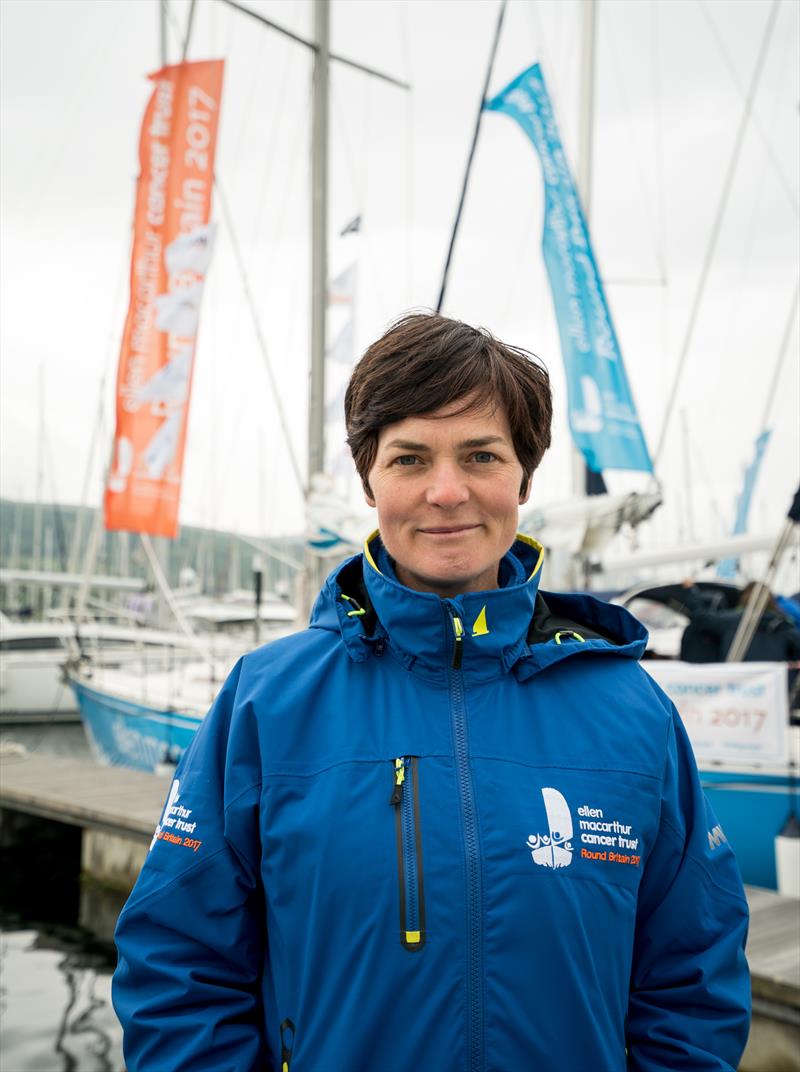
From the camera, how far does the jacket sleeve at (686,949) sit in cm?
152

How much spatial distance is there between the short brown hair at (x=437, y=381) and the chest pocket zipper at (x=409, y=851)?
54cm

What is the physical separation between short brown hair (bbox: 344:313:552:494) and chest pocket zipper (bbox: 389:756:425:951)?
544mm

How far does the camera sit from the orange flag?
887 centimetres

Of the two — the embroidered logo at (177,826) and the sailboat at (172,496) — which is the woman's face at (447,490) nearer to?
the embroidered logo at (177,826)

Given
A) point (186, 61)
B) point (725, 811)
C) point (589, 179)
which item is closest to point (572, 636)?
point (725, 811)

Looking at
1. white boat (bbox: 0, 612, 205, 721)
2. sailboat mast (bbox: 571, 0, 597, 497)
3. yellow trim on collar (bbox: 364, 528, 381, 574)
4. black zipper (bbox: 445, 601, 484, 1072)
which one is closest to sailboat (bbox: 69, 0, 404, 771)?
sailboat mast (bbox: 571, 0, 597, 497)

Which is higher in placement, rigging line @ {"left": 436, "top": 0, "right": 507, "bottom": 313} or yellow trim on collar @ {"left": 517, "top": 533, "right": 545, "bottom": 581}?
rigging line @ {"left": 436, "top": 0, "right": 507, "bottom": 313}

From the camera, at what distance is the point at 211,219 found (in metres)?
9.36

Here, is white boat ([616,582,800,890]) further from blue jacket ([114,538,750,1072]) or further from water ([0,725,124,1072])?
blue jacket ([114,538,750,1072])

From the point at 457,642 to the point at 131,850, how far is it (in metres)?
6.91

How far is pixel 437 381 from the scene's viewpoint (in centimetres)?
156

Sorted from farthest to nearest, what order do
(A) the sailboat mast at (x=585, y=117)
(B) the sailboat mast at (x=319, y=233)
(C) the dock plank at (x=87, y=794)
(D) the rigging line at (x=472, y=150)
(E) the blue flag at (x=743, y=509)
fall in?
(E) the blue flag at (x=743, y=509) < (A) the sailboat mast at (x=585, y=117) < (B) the sailboat mast at (x=319, y=233) < (D) the rigging line at (x=472, y=150) < (C) the dock plank at (x=87, y=794)

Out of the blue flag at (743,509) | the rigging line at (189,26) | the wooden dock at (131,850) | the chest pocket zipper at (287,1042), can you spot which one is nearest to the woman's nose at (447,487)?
the chest pocket zipper at (287,1042)

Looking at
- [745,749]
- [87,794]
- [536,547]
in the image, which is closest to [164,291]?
[87,794]
